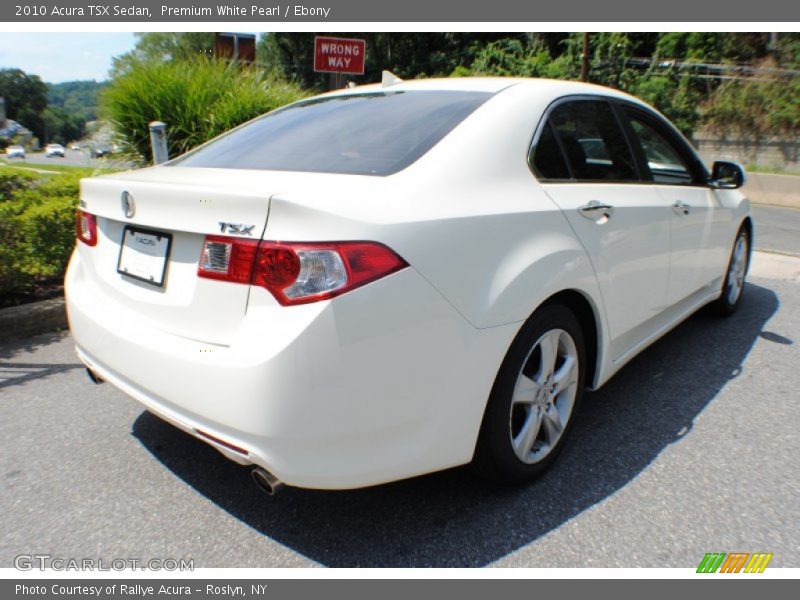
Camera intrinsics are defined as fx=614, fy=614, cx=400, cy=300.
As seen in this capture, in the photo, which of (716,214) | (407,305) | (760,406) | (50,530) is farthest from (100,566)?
(716,214)

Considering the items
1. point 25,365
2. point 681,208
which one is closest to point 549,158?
point 681,208

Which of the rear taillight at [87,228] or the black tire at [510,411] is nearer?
the black tire at [510,411]

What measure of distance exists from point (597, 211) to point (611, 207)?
0.13m

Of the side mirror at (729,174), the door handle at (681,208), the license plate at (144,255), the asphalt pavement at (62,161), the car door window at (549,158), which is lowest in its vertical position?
the asphalt pavement at (62,161)

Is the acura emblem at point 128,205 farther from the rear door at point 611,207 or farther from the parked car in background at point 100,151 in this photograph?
the parked car in background at point 100,151

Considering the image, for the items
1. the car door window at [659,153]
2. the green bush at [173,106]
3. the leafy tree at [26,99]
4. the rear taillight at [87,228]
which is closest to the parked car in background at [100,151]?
the green bush at [173,106]

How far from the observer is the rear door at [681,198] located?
3.38 metres

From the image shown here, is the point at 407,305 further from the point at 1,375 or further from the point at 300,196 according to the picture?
the point at 1,375

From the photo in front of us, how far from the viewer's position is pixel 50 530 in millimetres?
2303

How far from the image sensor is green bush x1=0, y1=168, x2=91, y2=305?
446 centimetres

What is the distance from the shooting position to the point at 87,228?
2623 mm

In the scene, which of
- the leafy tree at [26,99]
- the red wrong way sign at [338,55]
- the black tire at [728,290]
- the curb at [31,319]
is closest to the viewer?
the curb at [31,319]

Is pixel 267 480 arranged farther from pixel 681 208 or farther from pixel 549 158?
pixel 681 208

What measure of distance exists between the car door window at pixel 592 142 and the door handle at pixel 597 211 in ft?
0.49
